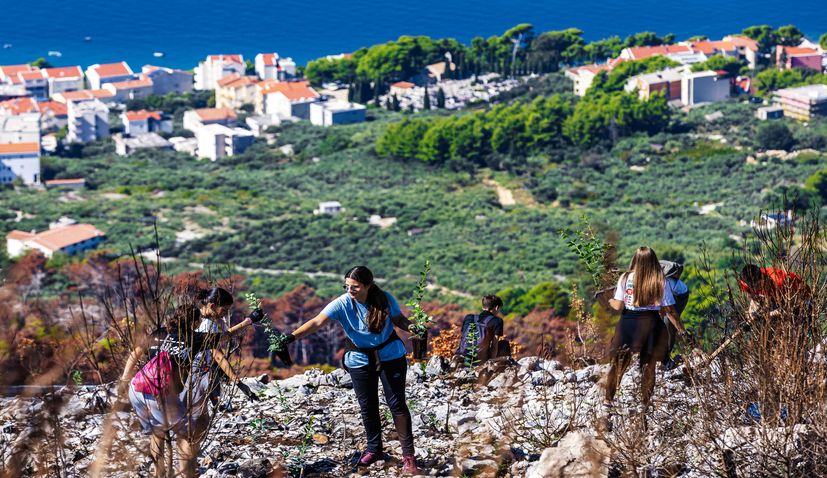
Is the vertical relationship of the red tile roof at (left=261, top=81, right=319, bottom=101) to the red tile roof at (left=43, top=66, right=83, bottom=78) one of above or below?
below

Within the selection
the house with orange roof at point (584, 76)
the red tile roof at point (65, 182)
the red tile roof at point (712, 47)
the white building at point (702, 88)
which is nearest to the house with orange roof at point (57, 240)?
the red tile roof at point (65, 182)

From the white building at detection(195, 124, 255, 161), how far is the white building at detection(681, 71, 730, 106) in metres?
17.8

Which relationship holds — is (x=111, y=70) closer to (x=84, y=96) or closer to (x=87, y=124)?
(x=84, y=96)

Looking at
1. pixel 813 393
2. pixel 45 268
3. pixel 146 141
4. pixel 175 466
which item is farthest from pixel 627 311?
pixel 146 141

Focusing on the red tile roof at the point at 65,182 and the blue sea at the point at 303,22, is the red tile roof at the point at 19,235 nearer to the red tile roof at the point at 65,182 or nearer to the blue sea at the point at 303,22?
the red tile roof at the point at 65,182

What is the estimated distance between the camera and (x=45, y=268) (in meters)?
29.1

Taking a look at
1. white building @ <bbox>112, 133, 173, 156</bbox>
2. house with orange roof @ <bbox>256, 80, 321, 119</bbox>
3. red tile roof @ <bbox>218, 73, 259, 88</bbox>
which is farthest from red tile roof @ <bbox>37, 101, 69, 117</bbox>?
house with orange roof @ <bbox>256, 80, 321, 119</bbox>

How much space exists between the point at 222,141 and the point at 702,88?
1975 centimetres

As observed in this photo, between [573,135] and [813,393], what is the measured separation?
4173 cm

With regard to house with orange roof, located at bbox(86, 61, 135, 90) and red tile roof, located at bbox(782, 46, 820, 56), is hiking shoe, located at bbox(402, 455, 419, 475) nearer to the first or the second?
red tile roof, located at bbox(782, 46, 820, 56)

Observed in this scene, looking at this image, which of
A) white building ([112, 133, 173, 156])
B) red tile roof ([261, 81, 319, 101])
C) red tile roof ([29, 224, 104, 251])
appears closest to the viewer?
red tile roof ([29, 224, 104, 251])

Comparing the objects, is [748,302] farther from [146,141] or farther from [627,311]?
[146,141]

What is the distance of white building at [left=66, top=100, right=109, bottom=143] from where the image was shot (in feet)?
175

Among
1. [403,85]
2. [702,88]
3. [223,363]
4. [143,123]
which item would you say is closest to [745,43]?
[702,88]
